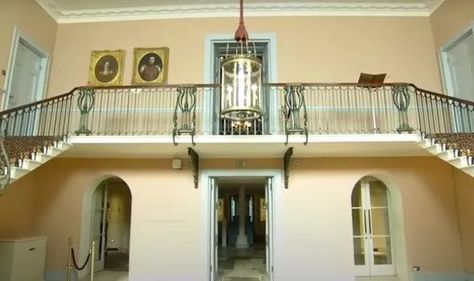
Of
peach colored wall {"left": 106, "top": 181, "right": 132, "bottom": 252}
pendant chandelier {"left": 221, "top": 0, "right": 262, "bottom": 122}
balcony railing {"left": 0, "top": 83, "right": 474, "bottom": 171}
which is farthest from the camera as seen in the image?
peach colored wall {"left": 106, "top": 181, "right": 132, "bottom": 252}

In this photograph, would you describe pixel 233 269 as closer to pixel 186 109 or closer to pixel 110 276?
pixel 110 276

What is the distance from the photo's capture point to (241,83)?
154 inches

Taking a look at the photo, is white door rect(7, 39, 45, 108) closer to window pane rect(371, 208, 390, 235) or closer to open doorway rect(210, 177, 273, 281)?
open doorway rect(210, 177, 273, 281)

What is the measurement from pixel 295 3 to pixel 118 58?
3.99 meters

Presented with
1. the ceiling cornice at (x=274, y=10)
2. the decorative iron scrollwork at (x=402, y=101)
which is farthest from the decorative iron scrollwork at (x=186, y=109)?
the decorative iron scrollwork at (x=402, y=101)

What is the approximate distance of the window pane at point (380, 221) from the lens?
7.28m

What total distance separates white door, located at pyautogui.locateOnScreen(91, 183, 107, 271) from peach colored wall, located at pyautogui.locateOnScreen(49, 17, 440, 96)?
237 centimetres

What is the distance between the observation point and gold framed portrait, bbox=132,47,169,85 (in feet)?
24.2

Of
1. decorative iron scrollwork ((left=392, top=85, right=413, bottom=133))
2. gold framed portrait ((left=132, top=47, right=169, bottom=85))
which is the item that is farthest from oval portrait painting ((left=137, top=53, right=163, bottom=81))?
decorative iron scrollwork ((left=392, top=85, right=413, bottom=133))

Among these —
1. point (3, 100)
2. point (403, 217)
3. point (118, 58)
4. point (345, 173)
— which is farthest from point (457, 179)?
point (3, 100)

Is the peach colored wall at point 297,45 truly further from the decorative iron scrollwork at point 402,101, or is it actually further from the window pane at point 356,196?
the window pane at point 356,196

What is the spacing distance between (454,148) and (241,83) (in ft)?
12.1

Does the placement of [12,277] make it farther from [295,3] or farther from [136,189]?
[295,3]

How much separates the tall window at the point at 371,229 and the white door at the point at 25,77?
23.2 feet
